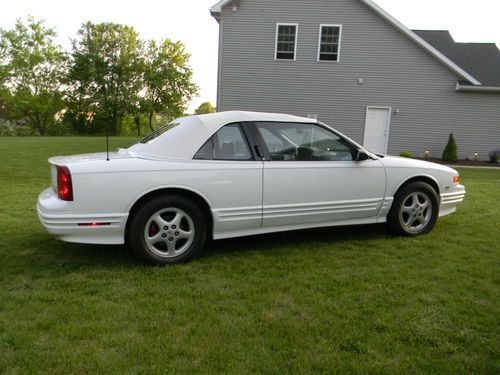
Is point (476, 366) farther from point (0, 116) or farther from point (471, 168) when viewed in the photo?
point (0, 116)

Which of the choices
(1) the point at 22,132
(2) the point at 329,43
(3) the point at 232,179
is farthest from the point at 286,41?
(1) the point at 22,132

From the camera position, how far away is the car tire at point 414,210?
4664mm

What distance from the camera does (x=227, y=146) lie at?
3947 millimetres

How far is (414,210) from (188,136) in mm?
2832

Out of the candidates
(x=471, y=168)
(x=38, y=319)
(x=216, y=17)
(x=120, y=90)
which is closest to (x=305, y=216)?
(x=38, y=319)

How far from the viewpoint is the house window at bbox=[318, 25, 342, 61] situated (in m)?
15.9

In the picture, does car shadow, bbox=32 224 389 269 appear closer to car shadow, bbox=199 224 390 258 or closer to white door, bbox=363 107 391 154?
car shadow, bbox=199 224 390 258

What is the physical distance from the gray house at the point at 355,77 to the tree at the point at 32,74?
3981 cm

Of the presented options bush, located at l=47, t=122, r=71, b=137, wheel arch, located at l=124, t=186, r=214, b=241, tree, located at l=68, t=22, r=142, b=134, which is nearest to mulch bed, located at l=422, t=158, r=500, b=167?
wheel arch, located at l=124, t=186, r=214, b=241

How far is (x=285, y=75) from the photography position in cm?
1614

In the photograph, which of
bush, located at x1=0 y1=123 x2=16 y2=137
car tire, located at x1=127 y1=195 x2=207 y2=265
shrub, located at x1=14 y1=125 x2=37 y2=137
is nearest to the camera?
car tire, located at x1=127 y1=195 x2=207 y2=265

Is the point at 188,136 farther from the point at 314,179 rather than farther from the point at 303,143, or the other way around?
the point at 314,179

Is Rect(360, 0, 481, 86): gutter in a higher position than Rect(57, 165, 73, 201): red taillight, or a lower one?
higher

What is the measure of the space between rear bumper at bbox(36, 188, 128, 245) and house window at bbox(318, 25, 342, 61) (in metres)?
14.4
